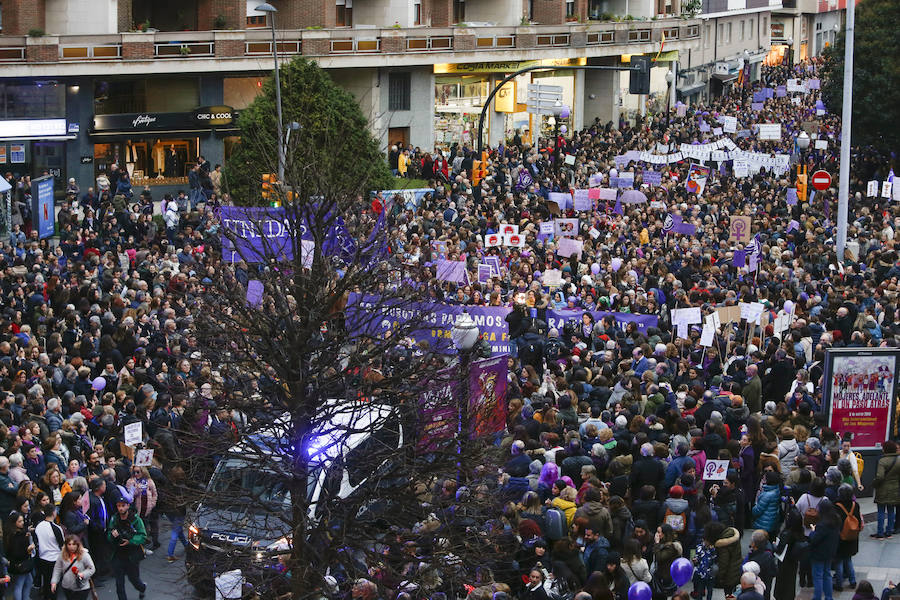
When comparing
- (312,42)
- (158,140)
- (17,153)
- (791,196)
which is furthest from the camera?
(312,42)

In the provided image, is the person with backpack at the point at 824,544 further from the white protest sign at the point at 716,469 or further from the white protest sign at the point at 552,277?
the white protest sign at the point at 552,277

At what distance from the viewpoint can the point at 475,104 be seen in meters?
58.3

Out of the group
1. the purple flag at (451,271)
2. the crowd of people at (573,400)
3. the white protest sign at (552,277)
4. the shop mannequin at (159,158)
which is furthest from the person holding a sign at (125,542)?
the shop mannequin at (159,158)

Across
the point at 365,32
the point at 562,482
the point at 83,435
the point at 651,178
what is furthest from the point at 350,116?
the point at 562,482

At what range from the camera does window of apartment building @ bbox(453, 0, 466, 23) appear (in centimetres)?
6041

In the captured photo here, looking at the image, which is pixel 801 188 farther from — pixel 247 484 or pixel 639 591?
pixel 639 591

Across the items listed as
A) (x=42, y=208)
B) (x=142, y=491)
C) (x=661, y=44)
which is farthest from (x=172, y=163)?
(x=142, y=491)

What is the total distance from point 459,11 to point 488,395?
147ft

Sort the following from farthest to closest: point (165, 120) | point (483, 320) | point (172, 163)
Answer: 1. point (172, 163)
2. point (165, 120)
3. point (483, 320)

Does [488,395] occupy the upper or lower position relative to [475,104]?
lower

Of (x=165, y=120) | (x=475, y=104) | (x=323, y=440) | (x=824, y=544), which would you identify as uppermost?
(x=475, y=104)

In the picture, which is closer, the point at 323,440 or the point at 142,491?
the point at 323,440

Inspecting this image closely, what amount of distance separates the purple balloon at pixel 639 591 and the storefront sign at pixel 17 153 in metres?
34.2

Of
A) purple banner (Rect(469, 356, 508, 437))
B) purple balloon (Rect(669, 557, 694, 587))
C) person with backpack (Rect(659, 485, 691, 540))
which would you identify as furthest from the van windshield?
person with backpack (Rect(659, 485, 691, 540))
